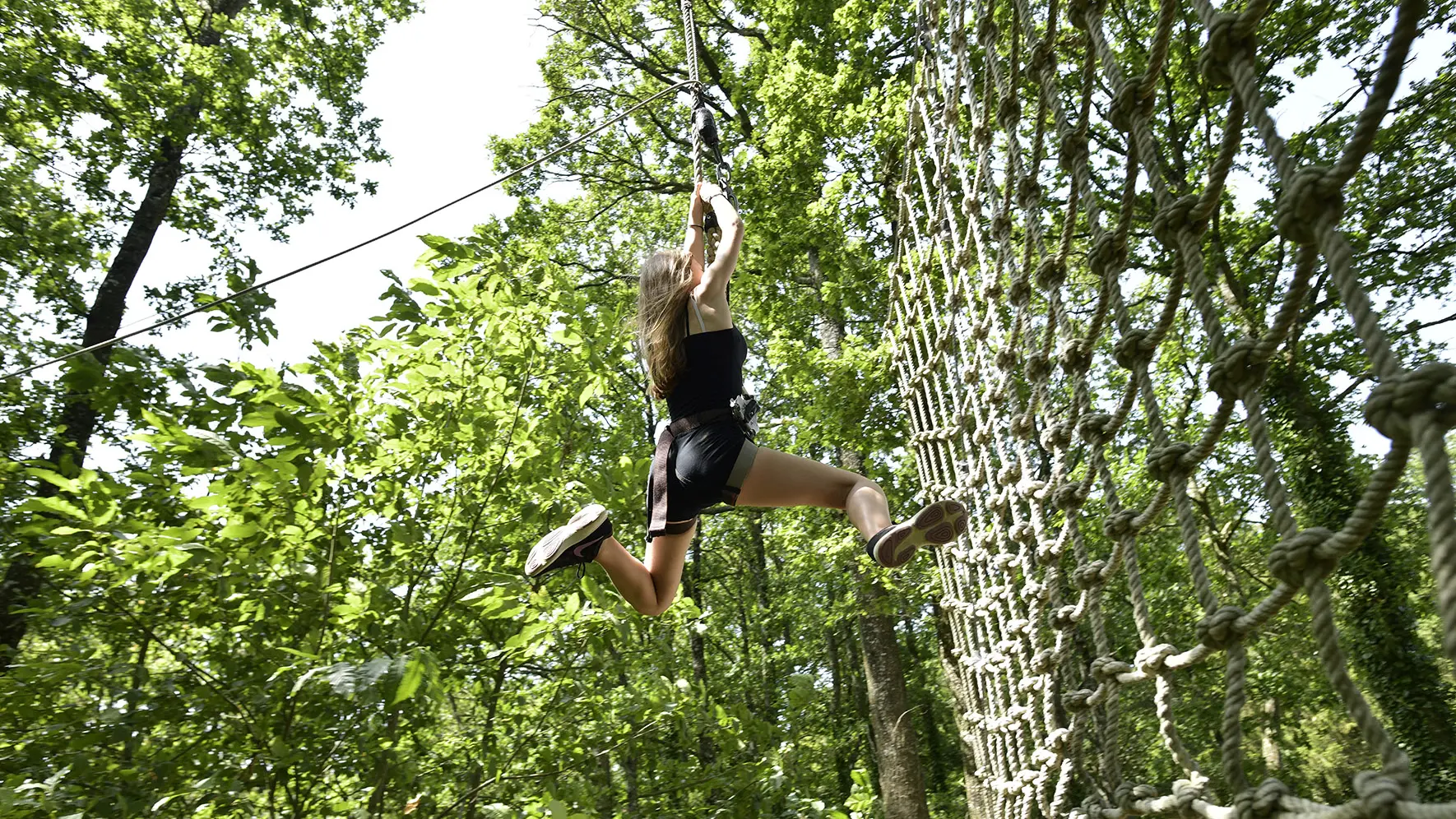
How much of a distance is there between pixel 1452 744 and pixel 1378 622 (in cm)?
120

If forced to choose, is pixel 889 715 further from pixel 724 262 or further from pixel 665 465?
pixel 724 262

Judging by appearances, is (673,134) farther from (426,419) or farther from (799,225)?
(426,419)

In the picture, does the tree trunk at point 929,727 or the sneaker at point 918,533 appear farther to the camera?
the tree trunk at point 929,727

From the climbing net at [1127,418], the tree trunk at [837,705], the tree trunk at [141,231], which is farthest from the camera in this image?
the tree trunk at [837,705]

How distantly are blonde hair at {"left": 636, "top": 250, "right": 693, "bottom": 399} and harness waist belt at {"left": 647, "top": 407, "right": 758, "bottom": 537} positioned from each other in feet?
0.39

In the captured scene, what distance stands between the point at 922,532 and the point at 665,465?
0.68 m

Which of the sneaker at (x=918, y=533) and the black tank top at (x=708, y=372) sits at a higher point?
the black tank top at (x=708, y=372)

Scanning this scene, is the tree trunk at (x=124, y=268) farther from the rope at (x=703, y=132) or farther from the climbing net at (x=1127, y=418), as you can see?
the climbing net at (x=1127, y=418)

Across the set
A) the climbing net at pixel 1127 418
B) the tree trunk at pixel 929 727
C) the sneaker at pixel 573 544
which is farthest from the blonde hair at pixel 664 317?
the tree trunk at pixel 929 727

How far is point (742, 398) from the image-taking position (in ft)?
7.61

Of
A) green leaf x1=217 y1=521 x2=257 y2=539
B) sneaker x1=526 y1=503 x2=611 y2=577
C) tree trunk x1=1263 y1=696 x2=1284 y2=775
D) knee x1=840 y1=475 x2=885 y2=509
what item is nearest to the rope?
knee x1=840 y1=475 x2=885 y2=509

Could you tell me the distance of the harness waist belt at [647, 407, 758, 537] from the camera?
2232 mm

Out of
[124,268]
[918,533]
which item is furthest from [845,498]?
[124,268]

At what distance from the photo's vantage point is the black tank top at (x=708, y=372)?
230 centimetres
